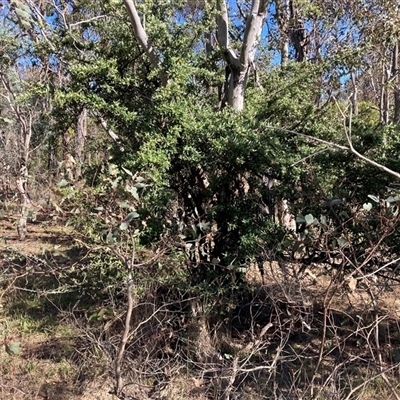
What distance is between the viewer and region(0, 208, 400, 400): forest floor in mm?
3486

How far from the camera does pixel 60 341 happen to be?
16.6 feet

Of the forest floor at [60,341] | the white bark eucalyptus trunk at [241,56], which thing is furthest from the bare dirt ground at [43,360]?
the white bark eucalyptus trunk at [241,56]

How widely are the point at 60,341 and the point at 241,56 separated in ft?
12.3

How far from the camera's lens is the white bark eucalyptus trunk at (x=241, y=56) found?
17.5 ft

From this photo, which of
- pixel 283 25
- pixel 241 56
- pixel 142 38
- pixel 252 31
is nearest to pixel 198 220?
pixel 142 38

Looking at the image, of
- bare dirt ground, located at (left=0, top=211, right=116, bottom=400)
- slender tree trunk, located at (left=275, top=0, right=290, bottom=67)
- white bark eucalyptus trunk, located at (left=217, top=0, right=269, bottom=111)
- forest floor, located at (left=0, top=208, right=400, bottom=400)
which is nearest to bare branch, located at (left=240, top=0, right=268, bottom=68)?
white bark eucalyptus trunk, located at (left=217, top=0, right=269, bottom=111)

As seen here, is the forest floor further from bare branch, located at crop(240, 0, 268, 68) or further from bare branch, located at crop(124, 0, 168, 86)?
bare branch, located at crop(240, 0, 268, 68)

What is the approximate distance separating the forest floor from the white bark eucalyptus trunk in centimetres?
204

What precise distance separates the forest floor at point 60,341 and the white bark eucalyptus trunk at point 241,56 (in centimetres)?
204

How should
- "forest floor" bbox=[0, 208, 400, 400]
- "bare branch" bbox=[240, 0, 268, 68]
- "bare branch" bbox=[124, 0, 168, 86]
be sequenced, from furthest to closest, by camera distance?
1. "bare branch" bbox=[240, 0, 268, 68]
2. "bare branch" bbox=[124, 0, 168, 86]
3. "forest floor" bbox=[0, 208, 400, 400]

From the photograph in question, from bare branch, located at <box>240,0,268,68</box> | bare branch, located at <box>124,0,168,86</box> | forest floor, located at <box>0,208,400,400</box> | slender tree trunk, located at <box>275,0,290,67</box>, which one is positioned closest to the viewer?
forest floor, located at <box>0,208,400,400</box>

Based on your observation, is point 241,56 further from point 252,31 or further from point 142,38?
point 142,38

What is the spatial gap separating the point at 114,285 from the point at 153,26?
104 inches

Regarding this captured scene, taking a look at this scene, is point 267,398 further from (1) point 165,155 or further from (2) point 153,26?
(2) point 153,26
